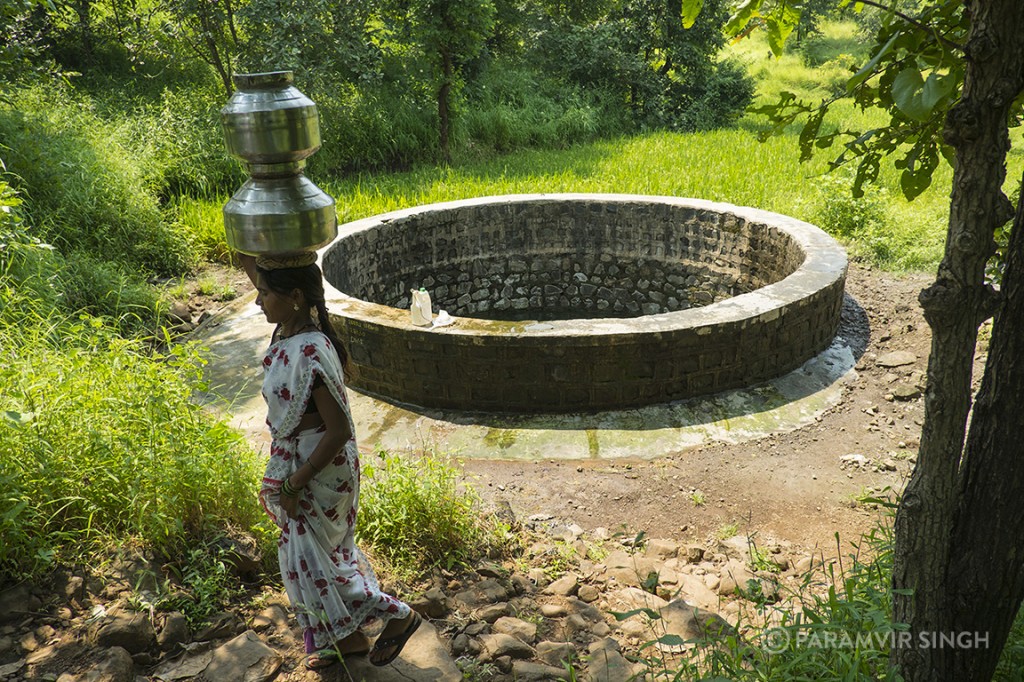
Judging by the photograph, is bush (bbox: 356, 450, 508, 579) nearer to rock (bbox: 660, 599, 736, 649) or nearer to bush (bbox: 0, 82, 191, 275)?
rock (bbox: 660, 599, 736, 649)

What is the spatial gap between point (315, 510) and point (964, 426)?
1.60 metres

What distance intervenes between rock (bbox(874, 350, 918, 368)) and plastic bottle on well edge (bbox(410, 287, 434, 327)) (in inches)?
115

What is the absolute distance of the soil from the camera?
3.62m

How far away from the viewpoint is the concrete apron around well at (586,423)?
4.25 metres

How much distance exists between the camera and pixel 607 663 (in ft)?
7.52

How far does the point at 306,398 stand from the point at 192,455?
932 millimetres

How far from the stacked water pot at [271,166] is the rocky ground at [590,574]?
1.17 metres

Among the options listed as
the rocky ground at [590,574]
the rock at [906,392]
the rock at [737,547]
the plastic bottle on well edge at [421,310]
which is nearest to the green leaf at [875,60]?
the rocky ground at [590,574]

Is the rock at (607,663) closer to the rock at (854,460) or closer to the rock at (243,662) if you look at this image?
the rock at (243,662)

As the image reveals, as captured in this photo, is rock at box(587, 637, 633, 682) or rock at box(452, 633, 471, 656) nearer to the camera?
rock at box(587, 637, 633, 682)

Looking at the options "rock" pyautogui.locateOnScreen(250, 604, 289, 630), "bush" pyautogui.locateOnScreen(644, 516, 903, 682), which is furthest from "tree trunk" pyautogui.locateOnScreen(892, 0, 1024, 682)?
"rock" pyautogui.locateOnScreen(250, 604, 289, 630)

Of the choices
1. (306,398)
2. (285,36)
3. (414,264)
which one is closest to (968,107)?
(306,398)

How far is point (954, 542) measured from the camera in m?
1.75

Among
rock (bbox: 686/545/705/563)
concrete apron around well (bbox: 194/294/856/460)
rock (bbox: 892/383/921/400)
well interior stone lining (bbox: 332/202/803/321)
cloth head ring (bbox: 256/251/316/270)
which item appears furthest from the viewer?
well interior stone lining (bbox: 332/202/803/321)
